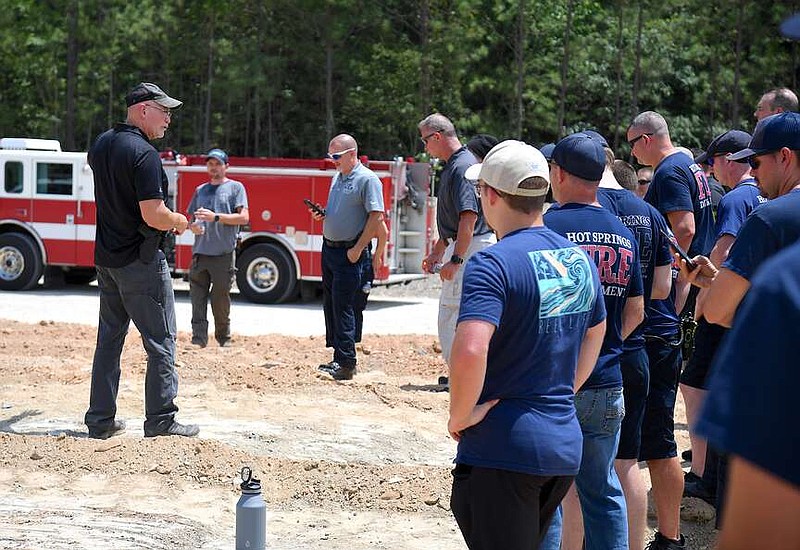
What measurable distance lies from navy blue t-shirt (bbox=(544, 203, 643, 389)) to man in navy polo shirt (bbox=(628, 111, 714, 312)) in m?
1.69

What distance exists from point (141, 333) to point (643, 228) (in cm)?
366

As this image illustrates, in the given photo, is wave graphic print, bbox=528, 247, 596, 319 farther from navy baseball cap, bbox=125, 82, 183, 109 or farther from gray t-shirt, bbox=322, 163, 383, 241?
gray t-shirt, bbox=322, 163, 383, 241

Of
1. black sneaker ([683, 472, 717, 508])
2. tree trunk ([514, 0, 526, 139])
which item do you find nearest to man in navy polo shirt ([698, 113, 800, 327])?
black sneaker ([683, 472, 717, 508])

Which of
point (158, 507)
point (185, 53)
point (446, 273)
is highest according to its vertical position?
point (185, 53)

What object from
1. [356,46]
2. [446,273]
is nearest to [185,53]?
[356,46]

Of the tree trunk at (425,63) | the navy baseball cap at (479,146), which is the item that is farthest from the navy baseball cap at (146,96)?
the tree trunk at (425,63)

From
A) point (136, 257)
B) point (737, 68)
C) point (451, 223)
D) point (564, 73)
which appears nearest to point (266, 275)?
point (451, 223)

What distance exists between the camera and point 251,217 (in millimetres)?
17250

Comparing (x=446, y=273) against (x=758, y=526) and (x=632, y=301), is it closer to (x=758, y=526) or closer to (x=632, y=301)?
(x=632, y=301)

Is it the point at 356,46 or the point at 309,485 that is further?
the point at 356,46

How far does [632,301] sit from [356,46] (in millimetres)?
30229

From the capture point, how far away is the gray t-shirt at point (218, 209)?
37.7 ft

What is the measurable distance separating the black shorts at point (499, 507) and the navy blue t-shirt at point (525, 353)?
0.14ft

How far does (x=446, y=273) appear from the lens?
795cm
